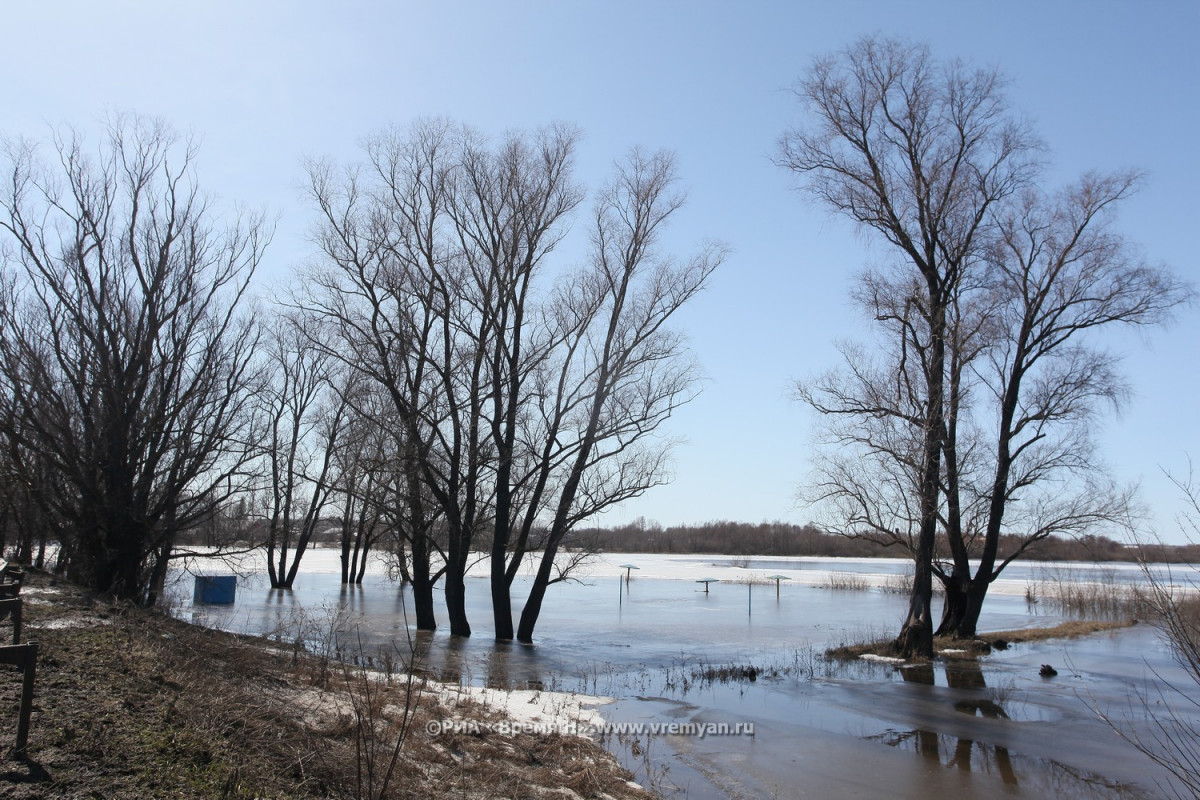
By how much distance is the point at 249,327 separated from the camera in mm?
16516

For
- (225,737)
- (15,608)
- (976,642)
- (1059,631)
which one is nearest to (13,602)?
(15,608)

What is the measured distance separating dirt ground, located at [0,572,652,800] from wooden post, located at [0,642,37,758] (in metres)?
0.09

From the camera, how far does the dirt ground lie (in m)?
4.49

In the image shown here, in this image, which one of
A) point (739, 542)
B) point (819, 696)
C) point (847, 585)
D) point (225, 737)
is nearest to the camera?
point (225, 737)

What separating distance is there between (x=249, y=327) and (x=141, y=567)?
523cm

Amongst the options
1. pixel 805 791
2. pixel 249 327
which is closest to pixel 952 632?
pixel 805 791

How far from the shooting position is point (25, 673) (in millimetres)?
4273

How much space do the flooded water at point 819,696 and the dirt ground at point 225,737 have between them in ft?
3.80

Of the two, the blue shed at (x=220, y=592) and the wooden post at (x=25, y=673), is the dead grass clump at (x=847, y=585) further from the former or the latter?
the wooden post at (x=25, y=673)

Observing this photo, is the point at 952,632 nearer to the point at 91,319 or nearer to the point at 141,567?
the point at 141,567

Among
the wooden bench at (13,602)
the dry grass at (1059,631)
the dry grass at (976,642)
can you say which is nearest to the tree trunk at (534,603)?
the dry grass at (976,642)

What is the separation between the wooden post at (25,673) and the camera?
→ 4230mm

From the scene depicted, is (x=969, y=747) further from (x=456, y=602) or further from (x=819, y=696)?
(x=456, y=602)

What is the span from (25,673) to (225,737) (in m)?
1.47
